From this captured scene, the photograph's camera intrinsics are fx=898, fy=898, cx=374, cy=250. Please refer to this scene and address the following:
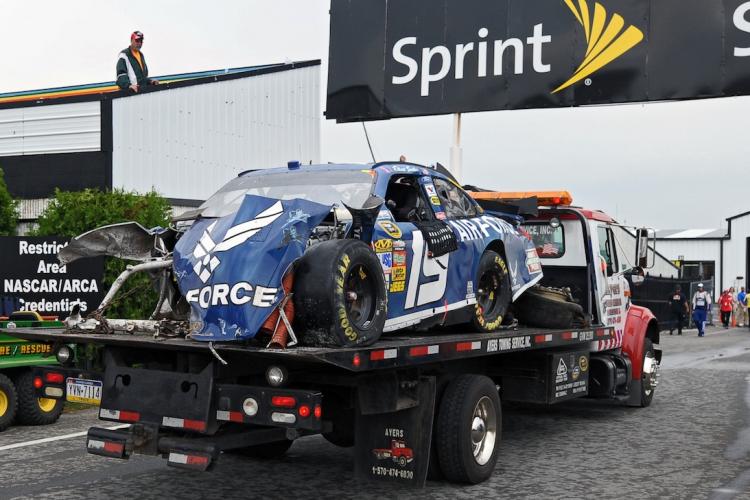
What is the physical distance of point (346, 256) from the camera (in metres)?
5.80

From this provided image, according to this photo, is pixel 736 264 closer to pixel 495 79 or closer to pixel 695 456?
pixel 495 79

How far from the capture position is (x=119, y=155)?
53.0ft

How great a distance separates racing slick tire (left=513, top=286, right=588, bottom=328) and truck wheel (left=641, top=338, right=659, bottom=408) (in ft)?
7.98

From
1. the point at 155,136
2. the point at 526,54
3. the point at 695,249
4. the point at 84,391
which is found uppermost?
the point at 526,54

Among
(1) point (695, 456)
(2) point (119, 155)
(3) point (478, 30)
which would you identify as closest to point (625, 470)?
(1) point (695, 456)

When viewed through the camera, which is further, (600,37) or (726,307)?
(726,307)

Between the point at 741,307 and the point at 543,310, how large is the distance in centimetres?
2684

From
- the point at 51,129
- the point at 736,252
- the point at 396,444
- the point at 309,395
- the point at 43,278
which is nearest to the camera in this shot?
the point at 309,395

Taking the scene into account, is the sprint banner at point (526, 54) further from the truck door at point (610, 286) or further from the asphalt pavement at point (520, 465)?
the asphalt pavement at point (520, 465)

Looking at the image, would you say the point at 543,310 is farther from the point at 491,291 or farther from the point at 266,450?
the point at 266,450

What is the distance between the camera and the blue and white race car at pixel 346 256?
5602mm

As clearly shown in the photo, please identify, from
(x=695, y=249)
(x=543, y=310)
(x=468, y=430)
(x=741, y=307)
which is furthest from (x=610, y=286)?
(x=695, y=249)

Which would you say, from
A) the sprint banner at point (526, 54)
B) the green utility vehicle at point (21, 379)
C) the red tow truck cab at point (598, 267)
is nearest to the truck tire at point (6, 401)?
the green utility vehicle at point (21, 379)

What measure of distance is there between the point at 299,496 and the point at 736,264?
5359 centimetres
